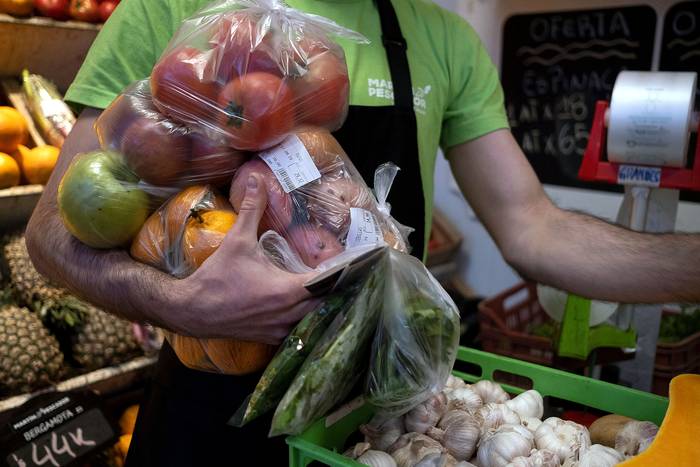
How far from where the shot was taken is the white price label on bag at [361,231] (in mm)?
663

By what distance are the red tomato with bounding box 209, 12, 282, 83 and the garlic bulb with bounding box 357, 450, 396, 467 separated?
42 centimetres

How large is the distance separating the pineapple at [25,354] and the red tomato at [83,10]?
0.98 meters

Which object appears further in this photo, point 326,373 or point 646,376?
point 646,376

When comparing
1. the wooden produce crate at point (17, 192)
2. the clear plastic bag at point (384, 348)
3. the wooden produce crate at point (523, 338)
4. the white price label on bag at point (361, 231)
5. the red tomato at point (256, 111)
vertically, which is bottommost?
the wooden produce crate at point (523, 338)

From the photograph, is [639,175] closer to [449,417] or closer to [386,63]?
[386,63]

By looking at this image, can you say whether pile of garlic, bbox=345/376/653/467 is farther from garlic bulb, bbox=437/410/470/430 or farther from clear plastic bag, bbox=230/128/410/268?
clear plastic bag, bbox=230/128/410/268

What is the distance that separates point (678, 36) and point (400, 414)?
7.34 ft

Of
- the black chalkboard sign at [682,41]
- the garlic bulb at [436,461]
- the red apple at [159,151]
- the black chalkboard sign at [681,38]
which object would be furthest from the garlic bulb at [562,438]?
the black chalkboard sign at [681,38]

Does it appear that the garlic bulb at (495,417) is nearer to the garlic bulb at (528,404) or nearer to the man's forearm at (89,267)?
the garlic bulb at (528,404)

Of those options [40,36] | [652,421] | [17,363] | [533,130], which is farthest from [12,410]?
[533,130]

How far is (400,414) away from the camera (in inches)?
28.5

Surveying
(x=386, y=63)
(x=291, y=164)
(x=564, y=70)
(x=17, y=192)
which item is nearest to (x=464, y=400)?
(x=291, y=164)

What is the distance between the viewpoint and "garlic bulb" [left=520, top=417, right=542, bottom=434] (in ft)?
2.51

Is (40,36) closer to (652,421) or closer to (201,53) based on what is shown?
(201,53)
